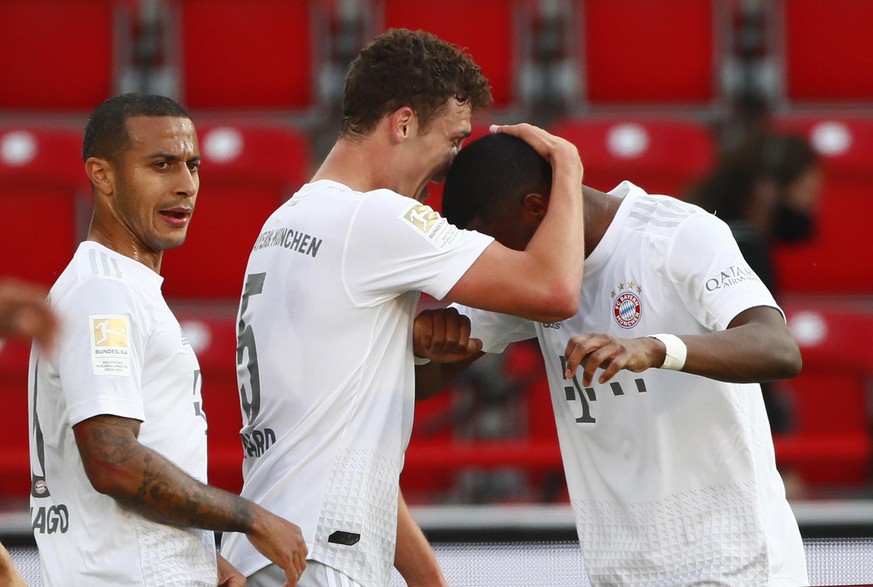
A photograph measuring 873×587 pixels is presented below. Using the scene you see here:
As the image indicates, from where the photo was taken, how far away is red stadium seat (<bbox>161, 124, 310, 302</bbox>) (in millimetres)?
6441

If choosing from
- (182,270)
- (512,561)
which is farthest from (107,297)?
(182,270)

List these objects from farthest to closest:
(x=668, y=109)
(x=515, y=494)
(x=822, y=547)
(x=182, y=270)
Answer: (x=668, y=109)
(x=182, y=270)
(x=515, y=494)
(x=822, y=547)

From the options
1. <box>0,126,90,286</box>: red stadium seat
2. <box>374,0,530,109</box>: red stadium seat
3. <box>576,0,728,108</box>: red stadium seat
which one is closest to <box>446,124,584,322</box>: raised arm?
<box>0,126,90,286</box>: red stadium seat

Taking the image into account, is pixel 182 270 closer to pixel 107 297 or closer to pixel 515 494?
pixel 515 494

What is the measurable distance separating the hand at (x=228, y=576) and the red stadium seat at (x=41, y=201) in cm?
393

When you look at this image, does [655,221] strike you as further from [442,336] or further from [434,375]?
[434,375]

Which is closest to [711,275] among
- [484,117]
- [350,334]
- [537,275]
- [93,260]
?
[537,275]

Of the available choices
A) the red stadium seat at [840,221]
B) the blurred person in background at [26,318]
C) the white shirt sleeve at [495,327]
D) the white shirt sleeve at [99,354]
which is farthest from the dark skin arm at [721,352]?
the red stadium seat at [840,221]

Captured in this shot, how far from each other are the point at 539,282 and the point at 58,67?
5231mm

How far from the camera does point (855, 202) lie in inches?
259

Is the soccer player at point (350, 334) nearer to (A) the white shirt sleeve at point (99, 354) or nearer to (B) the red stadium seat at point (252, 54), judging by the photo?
(A) the white shirt sleeve at point (99, 354)

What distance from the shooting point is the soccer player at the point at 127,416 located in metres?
2.54

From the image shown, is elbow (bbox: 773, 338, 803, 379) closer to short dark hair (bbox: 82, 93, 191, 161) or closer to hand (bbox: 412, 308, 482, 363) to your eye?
hand (bbox: 412, 308, 482, 363)

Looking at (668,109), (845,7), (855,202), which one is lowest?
(855,202)
